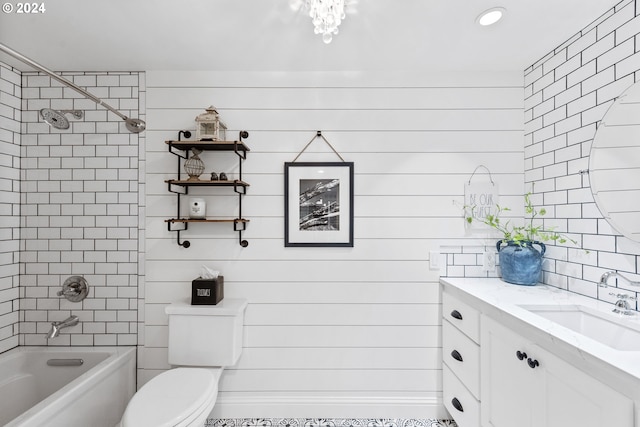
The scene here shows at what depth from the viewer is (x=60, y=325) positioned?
1862 millimetres

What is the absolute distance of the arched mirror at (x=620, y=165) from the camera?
1.27 meters

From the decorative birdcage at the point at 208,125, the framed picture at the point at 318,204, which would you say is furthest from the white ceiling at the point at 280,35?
the framed picture at the point at 318,204

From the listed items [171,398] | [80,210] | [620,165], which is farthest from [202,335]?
[620,165]

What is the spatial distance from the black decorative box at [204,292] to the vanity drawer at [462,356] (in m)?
1.48

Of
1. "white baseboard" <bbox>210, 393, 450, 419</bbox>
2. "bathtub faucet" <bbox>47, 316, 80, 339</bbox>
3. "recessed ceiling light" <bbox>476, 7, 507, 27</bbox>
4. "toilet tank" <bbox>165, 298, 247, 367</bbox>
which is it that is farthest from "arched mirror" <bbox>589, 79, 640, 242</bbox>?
"bathtub faucet" <bbox>47, 316, 80, 339</bbox>

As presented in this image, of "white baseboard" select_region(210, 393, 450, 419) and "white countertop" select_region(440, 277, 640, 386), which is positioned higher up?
"white countertop" select_region(440, 277, 640, 386)

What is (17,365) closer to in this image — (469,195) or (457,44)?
(469,195)

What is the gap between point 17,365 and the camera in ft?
6.14

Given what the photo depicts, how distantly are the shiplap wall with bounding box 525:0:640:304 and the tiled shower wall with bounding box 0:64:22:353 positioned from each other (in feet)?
11.2

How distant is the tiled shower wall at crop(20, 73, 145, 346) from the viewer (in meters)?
1.98

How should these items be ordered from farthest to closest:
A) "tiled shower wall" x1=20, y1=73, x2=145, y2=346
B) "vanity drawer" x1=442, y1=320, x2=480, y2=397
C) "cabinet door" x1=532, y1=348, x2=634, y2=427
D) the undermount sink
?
"tiled shower wall" x1=20, y1=73, x2=145, y2=346, "vanity drawer" x1=442, y1=320, x2=480, y2=397, the undermount sink, "cabinet door" x1=532, y1=348, x2=634, y2=427

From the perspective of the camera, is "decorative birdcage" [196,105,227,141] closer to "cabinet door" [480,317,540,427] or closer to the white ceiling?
the white ceiling

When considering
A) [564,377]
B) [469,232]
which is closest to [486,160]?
[469,232]

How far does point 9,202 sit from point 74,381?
128cm
